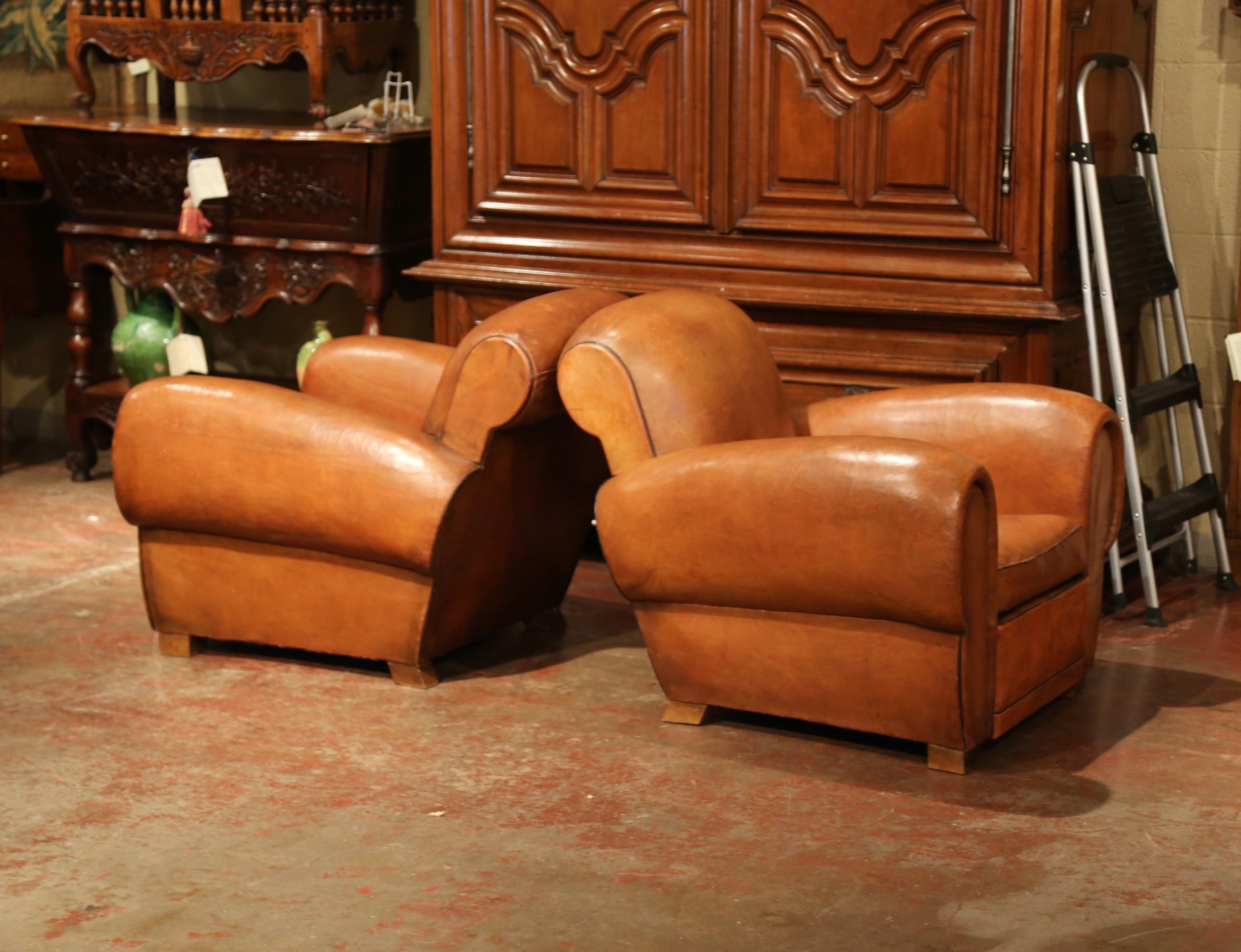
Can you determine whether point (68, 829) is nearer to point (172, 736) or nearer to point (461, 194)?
point (172, 736)

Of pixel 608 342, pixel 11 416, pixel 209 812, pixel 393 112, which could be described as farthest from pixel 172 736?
pixel 11 416

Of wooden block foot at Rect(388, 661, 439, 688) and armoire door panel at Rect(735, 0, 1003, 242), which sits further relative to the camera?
armoire door panel at Rect(735, 0, 1003, 242)

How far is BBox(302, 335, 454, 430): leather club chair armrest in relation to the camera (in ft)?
12.7

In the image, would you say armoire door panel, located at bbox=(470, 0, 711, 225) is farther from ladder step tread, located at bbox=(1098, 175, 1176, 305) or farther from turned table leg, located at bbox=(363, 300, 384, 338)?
ladder step tread, located at bbox=(1098, 175, 1176, 305)

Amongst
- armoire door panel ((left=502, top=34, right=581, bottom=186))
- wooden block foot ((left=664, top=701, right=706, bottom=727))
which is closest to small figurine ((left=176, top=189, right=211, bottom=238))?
armoire door panel ((left=502, top=34, right=581, bottom=186))

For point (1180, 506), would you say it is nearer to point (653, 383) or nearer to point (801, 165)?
Result: point (801, 165)

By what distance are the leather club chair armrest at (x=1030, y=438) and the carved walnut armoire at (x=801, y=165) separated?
0.43m

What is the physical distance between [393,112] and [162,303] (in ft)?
3.53

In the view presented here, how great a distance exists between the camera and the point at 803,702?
3.09 metres

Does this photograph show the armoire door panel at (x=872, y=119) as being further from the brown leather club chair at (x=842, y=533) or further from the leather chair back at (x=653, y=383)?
the leather chair back at (x=653, y=383)

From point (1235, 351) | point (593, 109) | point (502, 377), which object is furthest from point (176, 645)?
point (1235, 351)

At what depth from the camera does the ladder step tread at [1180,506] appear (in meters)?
4.02

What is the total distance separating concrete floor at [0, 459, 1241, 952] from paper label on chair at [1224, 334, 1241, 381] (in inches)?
26.1

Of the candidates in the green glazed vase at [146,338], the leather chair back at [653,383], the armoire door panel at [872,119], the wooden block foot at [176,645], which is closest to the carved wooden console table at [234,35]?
the green glazed vase at [146,338]
